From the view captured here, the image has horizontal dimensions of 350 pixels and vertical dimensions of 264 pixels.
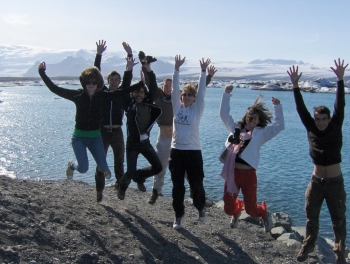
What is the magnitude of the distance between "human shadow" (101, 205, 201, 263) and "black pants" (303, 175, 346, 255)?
1.42 m

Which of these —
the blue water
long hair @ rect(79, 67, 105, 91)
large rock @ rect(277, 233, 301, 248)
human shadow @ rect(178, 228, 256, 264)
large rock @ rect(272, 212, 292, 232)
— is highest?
long hair @ rect(79, 67, 105, 91)

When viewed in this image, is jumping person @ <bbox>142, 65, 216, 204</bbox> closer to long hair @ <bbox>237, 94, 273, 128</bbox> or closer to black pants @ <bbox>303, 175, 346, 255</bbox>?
long hair @ <bbox>237, 94, 273, 128</bbox>

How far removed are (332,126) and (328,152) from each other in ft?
0.97

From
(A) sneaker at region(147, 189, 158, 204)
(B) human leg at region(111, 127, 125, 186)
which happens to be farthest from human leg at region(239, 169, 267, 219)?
(B) human leg at region(111, 127, 125, 186)

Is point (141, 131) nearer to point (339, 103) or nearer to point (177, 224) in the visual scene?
point (177, 224)

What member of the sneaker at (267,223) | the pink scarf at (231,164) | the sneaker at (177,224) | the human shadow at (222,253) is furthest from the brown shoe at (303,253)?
the sneaker at (177,224)

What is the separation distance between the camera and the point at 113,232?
16.8 feet

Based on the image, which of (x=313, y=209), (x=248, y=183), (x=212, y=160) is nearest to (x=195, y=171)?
(x=248, y=183)

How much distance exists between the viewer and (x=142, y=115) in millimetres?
5840

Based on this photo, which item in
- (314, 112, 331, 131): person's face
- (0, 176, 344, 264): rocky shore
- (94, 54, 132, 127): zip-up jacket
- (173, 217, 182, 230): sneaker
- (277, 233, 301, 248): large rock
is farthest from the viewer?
(94, 54, 132, 127): zip-up jacket

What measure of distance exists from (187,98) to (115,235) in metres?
1.86

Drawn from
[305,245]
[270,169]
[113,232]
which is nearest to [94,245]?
[113,232]

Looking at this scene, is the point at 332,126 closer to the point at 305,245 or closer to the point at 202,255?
the point at 305,245

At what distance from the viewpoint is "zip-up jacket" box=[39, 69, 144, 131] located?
Answer: 553cm
